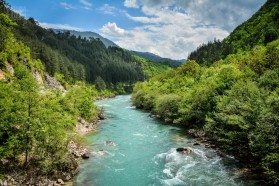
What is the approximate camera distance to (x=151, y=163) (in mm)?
39281

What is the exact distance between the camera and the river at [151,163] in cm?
3259

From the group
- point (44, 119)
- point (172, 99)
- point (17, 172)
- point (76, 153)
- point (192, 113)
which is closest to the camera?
point (17, 172)

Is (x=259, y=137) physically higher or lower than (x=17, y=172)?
higher

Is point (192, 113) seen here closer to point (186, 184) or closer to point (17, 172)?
point (186, 184)

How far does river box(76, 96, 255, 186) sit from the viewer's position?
32.6 meters

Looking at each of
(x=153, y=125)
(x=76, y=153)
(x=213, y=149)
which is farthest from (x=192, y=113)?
(x=76, y=153)

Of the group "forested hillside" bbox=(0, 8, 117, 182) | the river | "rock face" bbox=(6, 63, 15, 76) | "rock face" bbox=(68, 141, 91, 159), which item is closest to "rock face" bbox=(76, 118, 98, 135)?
the river

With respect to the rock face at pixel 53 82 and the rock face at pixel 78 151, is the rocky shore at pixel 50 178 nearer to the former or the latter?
the rock face at pixel 78 151

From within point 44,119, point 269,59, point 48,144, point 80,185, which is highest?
point 269,59

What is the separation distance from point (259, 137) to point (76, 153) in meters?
25.0

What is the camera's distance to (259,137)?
31.4 m

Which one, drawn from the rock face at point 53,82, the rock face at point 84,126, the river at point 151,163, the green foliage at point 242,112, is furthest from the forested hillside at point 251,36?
the rock face at point 84,126

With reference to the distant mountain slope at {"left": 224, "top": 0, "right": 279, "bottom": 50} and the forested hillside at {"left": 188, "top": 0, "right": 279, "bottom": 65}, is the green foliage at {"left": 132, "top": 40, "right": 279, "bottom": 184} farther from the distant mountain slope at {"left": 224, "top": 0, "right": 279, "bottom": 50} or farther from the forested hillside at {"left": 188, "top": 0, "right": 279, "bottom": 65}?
the forested hillside at {"left": 188, "top": 0, "right": 279, "bottom": 65}

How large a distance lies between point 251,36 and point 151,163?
123595 millimetres
